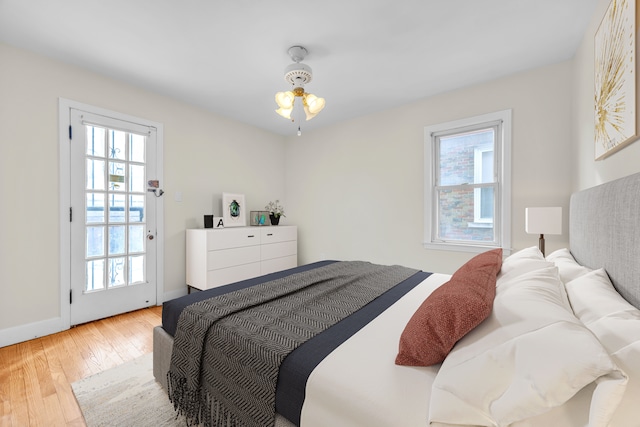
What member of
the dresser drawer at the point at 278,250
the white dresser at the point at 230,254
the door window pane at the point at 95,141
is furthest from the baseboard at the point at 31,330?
the dresser drawer at the point at 278,250

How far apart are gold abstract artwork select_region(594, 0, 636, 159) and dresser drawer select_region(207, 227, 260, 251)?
3432 mm

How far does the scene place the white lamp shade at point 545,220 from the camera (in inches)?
88.0

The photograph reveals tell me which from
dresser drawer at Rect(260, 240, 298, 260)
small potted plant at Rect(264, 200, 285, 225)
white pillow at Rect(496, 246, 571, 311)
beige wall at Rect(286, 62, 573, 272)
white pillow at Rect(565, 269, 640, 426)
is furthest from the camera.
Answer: small potted plant at Rect(264, 200, 285, 225)

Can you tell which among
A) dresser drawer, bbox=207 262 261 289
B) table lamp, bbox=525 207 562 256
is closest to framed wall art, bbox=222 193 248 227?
dresser drawer, bbox=207 262 261 289

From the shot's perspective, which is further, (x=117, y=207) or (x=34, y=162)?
(x=117, y=207)

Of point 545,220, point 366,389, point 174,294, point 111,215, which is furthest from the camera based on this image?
point 174,294

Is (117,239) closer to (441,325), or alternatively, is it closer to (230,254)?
(230,254)

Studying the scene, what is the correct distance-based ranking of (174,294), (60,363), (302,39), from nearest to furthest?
(60,363) → (302,39) → (174,294)

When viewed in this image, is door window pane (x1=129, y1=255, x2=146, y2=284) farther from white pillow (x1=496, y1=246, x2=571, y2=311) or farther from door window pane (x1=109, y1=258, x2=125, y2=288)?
white pillow (x1=496, y1=246, x2=571, y2=311)

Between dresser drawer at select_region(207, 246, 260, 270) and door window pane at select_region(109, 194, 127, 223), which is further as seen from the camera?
dresser drawer at select_region(207, 246, 260, 270)

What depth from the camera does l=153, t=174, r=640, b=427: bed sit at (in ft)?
1.94

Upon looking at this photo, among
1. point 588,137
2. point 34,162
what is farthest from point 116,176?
point 588,137

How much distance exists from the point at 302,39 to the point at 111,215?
2.61 m

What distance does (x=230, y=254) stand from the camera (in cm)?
343
